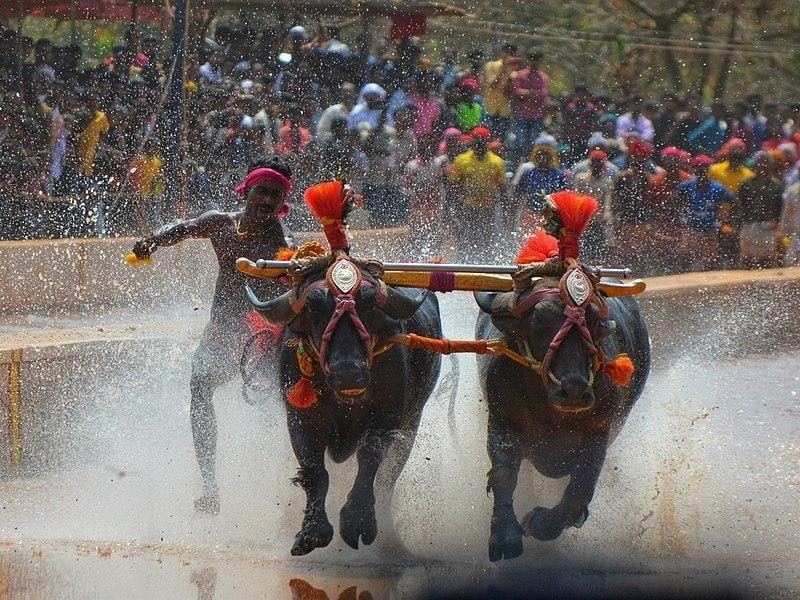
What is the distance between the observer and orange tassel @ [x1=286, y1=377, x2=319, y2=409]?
21.8ft

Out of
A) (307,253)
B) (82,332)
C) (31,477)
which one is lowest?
(31,477)

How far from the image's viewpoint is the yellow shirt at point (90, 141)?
1433cm

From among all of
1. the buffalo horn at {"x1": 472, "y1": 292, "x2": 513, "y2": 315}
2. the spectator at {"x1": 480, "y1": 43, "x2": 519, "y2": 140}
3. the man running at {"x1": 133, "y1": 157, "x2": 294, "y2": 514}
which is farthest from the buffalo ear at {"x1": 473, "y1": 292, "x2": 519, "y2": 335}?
the spectator at {"x1": 480, "y1": 43, "x2": 519, "y2": 140}

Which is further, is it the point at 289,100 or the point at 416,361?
the point at 289,100

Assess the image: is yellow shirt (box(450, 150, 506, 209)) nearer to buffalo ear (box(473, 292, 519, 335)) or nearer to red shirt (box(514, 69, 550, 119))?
red shirt (box(514, 69, 550, 119))

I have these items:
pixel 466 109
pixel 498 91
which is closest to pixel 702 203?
pixel 498 91

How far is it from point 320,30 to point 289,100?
1132 mm

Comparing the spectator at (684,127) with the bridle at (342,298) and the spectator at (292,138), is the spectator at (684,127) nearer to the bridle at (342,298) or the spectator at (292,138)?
the spectator at (292,138)

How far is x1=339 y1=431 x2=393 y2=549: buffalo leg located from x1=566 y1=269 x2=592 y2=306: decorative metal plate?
3.78 feet

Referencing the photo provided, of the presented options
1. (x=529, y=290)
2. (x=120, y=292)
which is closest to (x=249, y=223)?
(x=529, y=290)

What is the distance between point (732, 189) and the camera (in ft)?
51.5

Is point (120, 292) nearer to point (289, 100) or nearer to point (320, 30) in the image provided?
point (289, 100)

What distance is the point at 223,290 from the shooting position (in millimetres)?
7996

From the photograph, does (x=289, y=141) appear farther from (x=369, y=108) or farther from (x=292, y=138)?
(x=369, y=108)
